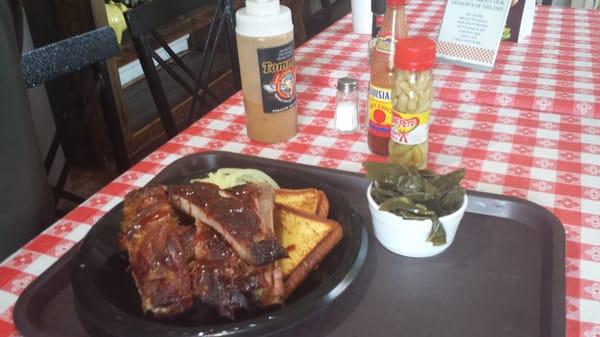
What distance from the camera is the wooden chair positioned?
114 centimetres

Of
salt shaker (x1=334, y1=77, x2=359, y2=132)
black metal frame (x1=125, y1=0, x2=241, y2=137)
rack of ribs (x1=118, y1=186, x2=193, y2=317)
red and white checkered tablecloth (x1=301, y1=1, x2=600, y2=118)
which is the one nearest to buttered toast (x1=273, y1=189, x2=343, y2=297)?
rack of ribs (x1=118, y1=186, x2=193, y2=317)

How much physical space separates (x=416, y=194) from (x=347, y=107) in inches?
15.4

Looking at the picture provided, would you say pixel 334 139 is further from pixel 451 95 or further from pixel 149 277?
pixel 149 277

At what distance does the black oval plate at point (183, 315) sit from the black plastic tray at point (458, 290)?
0.04 m

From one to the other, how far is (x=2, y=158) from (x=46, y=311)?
43cm

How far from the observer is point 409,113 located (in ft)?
2.75

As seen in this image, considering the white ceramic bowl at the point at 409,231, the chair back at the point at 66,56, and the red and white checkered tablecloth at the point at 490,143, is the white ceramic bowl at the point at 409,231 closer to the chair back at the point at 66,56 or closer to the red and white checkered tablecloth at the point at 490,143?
the red and white checkered tablecloth at the point at 490,143

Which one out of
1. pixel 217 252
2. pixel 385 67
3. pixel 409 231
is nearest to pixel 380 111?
pixel 385 67

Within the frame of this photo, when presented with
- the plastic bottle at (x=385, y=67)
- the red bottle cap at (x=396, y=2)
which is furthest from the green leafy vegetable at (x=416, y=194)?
the red bottle cap at (x=396, y=2)

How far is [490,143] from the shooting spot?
1030mm

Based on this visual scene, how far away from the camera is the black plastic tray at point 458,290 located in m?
0.64

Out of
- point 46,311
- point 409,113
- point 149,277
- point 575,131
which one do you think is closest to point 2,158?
point 46,311

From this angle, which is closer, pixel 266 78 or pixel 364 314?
pixel 364 314

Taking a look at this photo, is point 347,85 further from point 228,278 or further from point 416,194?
point 228,278
